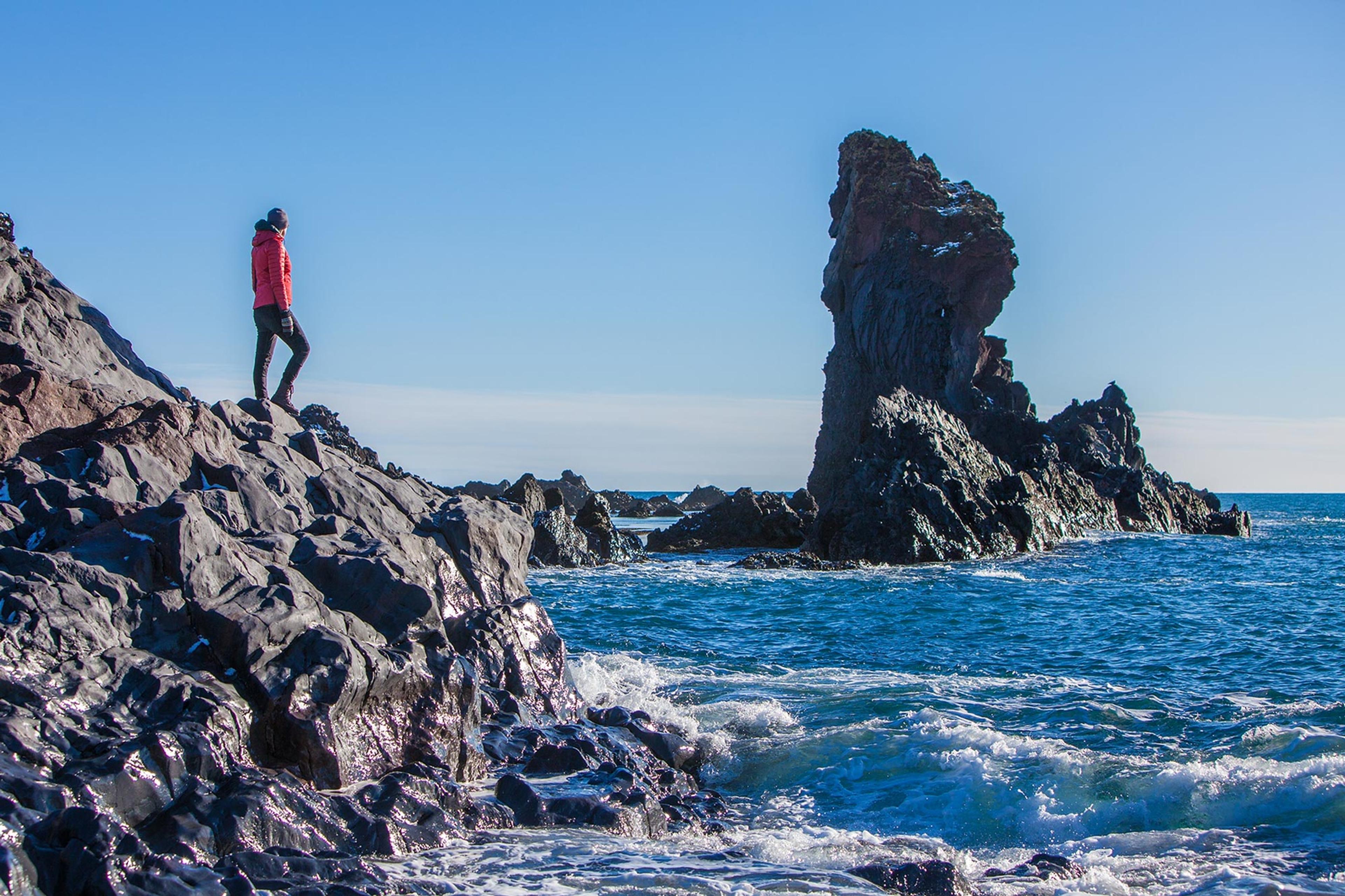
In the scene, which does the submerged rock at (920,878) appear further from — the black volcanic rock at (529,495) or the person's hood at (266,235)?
the black volcanic rock at (529,495)

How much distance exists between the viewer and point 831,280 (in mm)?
68312

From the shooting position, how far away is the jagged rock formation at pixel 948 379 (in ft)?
140

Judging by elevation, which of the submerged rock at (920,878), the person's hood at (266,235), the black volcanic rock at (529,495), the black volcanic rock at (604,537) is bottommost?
the submerged rock at (920,878)

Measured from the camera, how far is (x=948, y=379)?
59.6 metres

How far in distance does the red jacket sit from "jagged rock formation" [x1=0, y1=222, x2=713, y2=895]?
58.3 inches

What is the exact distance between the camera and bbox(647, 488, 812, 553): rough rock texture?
145 ft

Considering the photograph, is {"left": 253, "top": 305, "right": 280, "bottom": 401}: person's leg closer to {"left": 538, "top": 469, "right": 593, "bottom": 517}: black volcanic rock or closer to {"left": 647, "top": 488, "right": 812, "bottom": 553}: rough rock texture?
{"left": 647, "top": 488, "right": 812, "bottom": 553}: rough rock texture

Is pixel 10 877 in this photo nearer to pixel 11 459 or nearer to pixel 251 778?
pixel 251 778

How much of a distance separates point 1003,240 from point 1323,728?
171 feet

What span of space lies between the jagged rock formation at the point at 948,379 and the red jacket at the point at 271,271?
2855 centimetres

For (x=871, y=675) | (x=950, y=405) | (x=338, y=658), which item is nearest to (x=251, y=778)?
(x=338, y=658)

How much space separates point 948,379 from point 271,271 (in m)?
50.9

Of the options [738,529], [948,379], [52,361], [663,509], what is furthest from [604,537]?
[663,509]

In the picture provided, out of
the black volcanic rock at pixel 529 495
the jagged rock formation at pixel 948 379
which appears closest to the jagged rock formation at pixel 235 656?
the black volcanic rock at pixel 529 495
